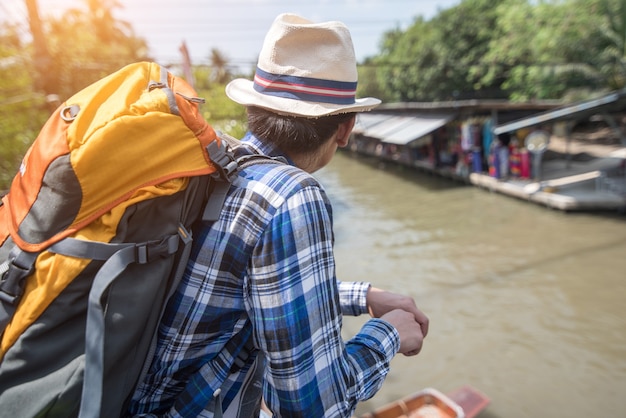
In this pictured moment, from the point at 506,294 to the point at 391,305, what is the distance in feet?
21.1

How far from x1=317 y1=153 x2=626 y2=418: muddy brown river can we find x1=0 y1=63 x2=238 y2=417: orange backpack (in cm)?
434

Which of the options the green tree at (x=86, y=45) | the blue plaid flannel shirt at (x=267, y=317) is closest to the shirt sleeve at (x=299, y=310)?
the blue plaid flannel shirt at (x=267, y=317)

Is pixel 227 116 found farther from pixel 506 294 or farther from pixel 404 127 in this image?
pixel 404 127

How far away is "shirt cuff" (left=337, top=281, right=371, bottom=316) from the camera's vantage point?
1.39 metres

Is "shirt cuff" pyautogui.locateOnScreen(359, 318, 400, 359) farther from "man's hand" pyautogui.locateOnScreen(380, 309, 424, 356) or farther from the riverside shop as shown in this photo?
the riverside shop

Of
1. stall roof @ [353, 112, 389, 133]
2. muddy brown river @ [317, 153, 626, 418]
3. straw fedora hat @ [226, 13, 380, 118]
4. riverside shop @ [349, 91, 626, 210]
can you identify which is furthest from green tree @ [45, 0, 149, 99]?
stall roof @ [353, 112, 389, 133]

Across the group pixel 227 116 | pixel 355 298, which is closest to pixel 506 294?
pixel 227 116

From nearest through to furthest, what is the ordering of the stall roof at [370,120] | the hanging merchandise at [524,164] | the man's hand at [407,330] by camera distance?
the man's hand at [407,330] < the hanging merchandise at [524,164] < the stall roof at [370,120]

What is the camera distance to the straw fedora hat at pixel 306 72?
1070 mm

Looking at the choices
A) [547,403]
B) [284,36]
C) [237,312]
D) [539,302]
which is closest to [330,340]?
[237,312]

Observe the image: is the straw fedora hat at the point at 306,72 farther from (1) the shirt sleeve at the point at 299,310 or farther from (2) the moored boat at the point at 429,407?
(2) the moored boat at the point at 429,407

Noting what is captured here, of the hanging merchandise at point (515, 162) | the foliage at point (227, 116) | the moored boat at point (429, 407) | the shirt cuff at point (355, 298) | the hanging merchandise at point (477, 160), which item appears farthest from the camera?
the hanging merchandise at point (477, 160)

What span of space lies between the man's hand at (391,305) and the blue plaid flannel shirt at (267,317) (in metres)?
0.22

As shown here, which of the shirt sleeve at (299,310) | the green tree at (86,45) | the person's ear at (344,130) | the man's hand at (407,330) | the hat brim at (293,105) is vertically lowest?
the man's hand at (407,330)
